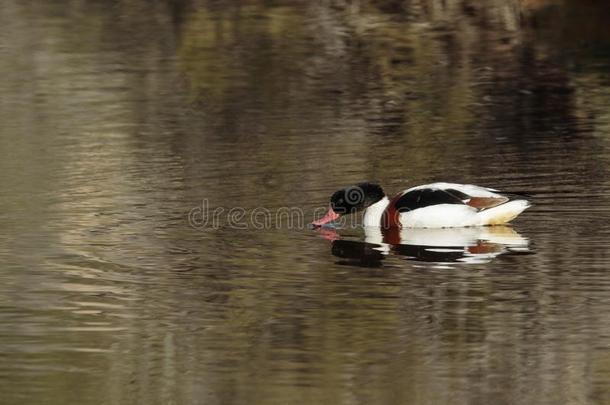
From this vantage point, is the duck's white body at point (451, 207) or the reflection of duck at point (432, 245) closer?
the reflection of duck at point (432, 245)

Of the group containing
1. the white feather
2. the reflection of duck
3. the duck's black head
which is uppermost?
the duck's black head

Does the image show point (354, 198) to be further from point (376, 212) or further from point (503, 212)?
point (503, 212)

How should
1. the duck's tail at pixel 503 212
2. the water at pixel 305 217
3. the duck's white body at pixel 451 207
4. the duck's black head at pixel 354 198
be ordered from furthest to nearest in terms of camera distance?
the duck's black head at pixel 354 198 → the duck's white body at pixel 451 207 → the duck's tail at pixel 503 212 → the water at pixel 305 217

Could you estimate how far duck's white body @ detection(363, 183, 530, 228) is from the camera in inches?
552

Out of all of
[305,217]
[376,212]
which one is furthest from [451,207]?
[305,217]

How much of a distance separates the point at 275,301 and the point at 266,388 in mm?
2119

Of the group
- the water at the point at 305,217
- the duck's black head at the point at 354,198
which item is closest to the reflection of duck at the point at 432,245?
the water at the point at 305,217

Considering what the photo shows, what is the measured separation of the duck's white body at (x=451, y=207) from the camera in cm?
1402

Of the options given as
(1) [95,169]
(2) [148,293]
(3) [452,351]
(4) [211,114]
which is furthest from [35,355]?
(4) [211,114]

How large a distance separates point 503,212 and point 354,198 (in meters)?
1.45
